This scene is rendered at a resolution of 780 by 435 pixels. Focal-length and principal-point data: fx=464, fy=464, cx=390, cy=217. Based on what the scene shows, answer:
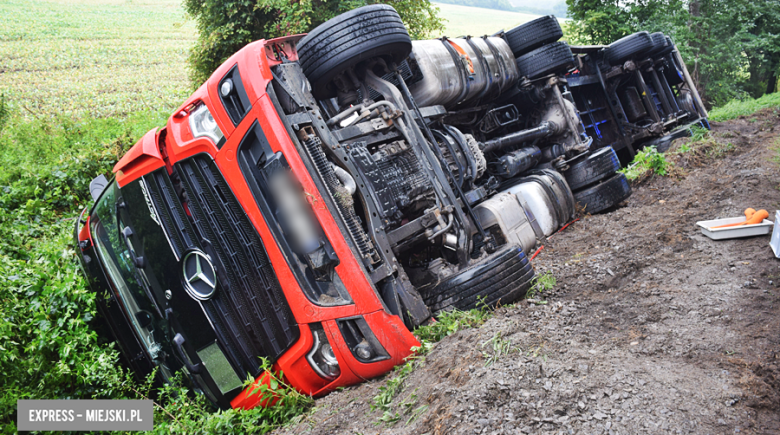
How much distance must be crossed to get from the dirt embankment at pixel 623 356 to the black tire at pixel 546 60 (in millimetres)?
2422

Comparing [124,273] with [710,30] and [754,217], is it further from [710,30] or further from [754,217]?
[710,30]

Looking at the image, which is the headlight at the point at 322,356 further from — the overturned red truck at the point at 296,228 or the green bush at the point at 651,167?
the green bush at the point at 651,167

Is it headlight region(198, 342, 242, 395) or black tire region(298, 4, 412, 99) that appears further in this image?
black tire region(298, 4, 412, 99)

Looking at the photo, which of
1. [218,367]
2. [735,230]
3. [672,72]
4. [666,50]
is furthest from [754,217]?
[672,72]

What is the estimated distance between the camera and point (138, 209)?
3145 millimetres

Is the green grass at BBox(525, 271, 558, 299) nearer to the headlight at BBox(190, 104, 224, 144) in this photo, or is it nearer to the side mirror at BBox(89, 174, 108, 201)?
the headlight at BBox(190, 104, 224, 144)

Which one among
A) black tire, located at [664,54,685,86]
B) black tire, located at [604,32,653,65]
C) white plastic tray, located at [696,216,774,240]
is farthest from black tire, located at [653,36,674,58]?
white plastic tray, located at [696,216,774,240]

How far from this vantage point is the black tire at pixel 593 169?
5238 millimetres

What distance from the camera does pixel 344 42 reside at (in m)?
3.25

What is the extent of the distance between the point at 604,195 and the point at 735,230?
1888mm

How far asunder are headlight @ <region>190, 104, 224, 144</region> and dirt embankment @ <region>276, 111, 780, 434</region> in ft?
5.71

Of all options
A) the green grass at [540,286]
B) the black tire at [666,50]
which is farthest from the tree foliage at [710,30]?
the green grass at [540,286]

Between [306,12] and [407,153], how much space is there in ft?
27.2

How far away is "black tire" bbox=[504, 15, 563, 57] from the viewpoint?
5.49 metres
